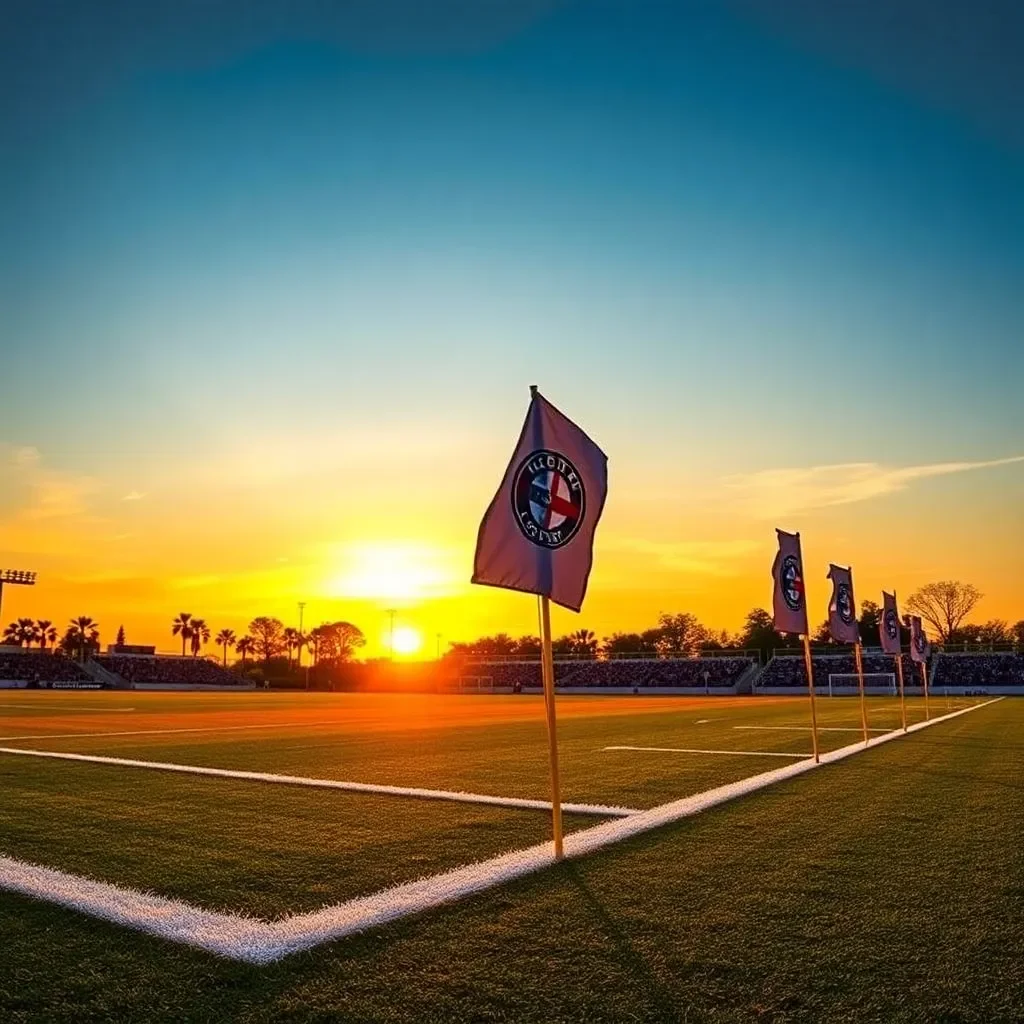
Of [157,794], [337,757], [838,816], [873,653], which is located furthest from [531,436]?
[873,653]

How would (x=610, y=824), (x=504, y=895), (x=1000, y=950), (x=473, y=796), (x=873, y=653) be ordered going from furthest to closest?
1. (x=873, y=653)
2. (x=473, y=796)
3. (x=610, y=824)
4. (x=504, y=895)
5. (x=1000, y=950)

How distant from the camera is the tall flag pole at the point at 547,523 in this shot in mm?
5844

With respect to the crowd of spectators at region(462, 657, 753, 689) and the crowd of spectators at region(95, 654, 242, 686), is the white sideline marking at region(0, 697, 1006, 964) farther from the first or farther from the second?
the crowd of spectators at region(95, 654, 242, 686)

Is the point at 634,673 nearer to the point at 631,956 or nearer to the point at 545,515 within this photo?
the point at 545,515

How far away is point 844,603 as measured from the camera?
1488 cm

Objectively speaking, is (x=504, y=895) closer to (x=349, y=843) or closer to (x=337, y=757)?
(x=349, y=843)

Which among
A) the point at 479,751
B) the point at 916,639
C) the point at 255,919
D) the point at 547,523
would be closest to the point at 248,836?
the point at 255,919

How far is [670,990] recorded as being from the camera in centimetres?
340

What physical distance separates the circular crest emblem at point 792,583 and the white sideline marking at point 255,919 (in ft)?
21.6

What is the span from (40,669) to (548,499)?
88944 mm

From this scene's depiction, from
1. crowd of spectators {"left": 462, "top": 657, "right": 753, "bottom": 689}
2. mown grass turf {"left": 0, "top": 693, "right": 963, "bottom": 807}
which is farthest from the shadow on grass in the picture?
crowd of spectators {"left": 462, "top": 657, "right": 753, "bottom": 689}

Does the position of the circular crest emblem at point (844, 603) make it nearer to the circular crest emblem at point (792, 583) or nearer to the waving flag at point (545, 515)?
the circular crest emblem at point (792, 583)

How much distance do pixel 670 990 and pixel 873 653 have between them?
73.7 metres

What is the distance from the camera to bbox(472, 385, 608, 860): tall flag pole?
5844mm
